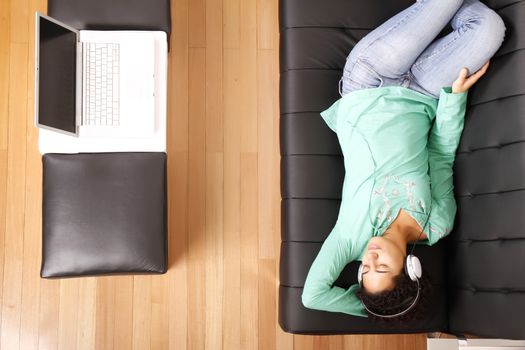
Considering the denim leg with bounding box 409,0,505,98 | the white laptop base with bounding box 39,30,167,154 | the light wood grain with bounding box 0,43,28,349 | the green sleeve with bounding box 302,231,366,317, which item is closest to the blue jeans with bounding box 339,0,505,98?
the denim leg with bounding box 409,0,505,98

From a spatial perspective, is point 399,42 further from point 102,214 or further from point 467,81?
point 102,214

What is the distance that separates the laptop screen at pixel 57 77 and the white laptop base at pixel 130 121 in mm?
71

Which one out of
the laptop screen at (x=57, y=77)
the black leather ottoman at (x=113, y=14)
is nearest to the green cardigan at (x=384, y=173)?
the black leather ottoman at (x=113, y=14)

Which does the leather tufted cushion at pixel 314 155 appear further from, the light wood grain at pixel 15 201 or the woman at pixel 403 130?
the light wood grain at pixel 15 201

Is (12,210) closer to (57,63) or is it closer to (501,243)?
(57,63)

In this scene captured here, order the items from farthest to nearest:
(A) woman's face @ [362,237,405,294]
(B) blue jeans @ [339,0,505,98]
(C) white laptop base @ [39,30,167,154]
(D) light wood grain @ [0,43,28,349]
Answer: (D) light wood grain @ [0,43,28,349], (C) white laptop base @ [39,30,167,154], (B) blue jeans @ [339,0,505,98], (A) woman's face @ [362,237,405,294]

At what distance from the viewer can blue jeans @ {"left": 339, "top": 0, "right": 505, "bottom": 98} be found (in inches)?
57.9

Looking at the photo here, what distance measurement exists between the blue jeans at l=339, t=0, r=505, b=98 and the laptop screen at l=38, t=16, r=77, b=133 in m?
0.95

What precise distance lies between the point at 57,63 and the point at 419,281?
1330 mm

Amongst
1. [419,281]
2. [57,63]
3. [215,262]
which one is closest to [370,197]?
[419,281]

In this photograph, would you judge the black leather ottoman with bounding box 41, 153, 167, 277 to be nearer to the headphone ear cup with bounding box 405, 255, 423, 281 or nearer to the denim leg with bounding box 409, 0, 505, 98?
the headphone ear cup with bounding box 405, 255, 423, 281

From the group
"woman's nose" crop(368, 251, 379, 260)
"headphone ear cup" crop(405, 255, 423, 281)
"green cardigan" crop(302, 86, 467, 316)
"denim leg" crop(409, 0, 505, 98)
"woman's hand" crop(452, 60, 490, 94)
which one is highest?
"denim leg" crop(409, 0, 505, 98)

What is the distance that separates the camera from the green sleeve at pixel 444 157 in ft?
4.99

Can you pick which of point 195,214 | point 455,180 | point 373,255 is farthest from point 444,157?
point 195,214
